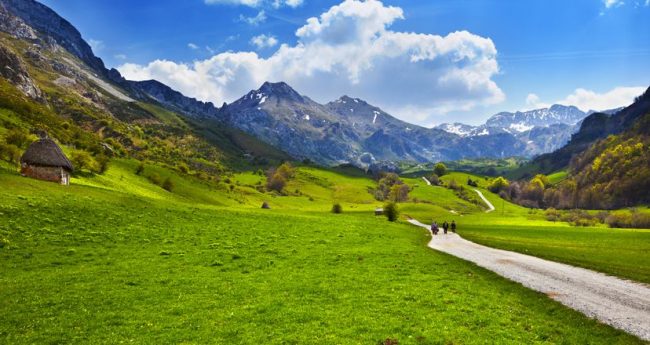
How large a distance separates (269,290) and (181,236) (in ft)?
79.0

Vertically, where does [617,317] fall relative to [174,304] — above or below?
above

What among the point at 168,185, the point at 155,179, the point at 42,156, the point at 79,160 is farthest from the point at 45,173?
the point at 155,179

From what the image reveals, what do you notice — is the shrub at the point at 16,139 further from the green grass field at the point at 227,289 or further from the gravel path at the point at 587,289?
the gravel path at the point at 587,289

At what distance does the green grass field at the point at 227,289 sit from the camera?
66.6 ft

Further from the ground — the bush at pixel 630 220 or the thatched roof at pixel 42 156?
the thatched roof at pixel 42 156

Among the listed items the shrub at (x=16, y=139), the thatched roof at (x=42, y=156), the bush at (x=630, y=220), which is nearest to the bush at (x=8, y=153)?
the thatched roof at (x=42, y=156)

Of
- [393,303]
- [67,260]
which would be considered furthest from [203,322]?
[67,260]

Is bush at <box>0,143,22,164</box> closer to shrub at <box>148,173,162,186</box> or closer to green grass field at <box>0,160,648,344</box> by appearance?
green grass field at <box>0,160,648,344</box>

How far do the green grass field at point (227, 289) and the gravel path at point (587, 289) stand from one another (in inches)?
55.6

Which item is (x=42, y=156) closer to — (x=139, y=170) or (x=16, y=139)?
(x=16, y=139)

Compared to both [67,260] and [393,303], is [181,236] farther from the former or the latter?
[393,303]

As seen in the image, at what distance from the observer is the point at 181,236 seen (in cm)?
4806

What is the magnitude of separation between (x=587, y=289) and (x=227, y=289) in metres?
26.1

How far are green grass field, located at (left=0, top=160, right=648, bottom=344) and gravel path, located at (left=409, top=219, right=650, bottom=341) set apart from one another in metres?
1.41
